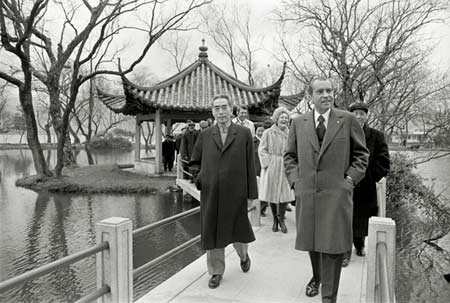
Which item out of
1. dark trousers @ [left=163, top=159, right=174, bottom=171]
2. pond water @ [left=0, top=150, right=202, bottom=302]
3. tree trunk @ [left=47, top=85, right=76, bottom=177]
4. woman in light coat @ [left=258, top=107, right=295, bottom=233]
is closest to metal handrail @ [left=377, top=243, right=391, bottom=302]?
woman in light coat @ [left=258, top=107, right=295, bottom=233]

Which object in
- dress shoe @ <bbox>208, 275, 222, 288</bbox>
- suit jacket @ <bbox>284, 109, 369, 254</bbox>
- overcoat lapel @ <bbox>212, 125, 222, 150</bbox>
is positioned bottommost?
dress shoe @ <bbox>208, 275, 222, 288</bbox>

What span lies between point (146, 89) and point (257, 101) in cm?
486

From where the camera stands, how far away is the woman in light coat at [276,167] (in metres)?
5.94

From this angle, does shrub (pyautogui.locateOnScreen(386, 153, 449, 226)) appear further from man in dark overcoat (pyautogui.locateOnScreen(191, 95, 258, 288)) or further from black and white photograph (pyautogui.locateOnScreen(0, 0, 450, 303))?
man in dark overcoat (pyautogui.locateOnScreen(191, 95, 258, 288))

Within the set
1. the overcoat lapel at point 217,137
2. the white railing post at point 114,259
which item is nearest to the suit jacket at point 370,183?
the overcoat lapel at point 217,137

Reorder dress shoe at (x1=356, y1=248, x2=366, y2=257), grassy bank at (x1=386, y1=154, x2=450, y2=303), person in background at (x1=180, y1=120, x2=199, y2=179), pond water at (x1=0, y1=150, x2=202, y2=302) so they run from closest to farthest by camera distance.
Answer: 1. dress shoe at (x1=356, y1=248, x2=366, y2=257)
2. pond water at (x1=0, y1=150, x2=202, y2=302)
3. grassy bank at (x1=386, y1=154, x2=450, y2=303)
4. person in background at (x1=180, y1=120, x2=199, y2=179)

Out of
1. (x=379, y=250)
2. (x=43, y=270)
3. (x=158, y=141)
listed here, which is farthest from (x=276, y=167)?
(x=158, y=141)

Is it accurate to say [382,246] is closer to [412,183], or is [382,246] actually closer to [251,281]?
[251,281]

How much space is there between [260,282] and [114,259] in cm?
161

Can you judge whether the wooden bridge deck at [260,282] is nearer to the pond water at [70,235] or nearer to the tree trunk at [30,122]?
the pond water at [70,235]

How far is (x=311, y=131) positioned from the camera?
10.9 feet

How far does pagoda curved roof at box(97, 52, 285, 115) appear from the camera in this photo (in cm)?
1638

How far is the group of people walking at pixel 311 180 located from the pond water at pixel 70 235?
2.88 m

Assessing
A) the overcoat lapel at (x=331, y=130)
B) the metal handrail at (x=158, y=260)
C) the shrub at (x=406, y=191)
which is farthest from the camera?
the shrub at (x=406, y=191)
